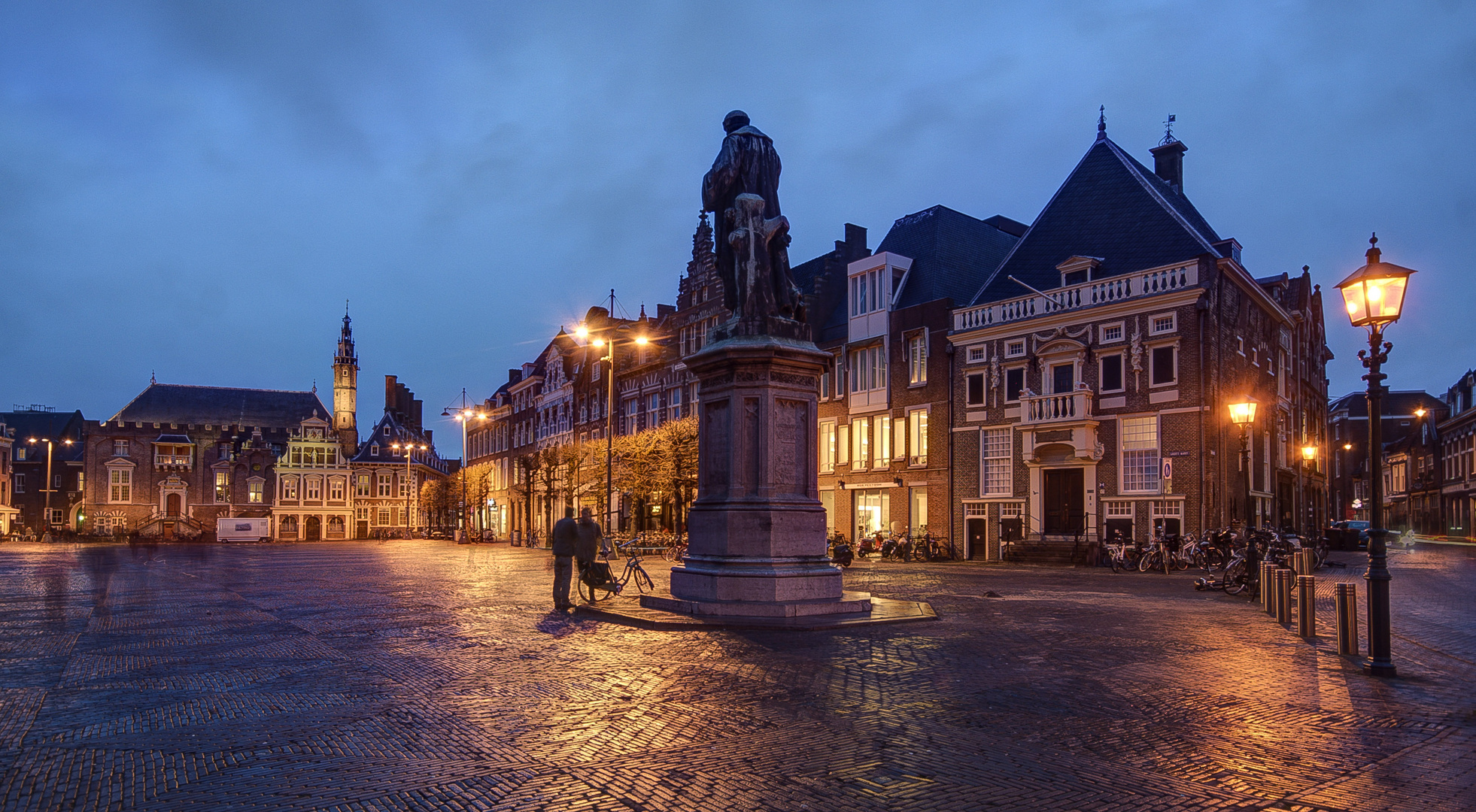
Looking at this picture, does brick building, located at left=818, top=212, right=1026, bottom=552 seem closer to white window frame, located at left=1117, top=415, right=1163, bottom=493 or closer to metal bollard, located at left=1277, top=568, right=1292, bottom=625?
white window frame, located at left=1117, top=415, right=1163, bottom=493

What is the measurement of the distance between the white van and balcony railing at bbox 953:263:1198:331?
59.0 meters

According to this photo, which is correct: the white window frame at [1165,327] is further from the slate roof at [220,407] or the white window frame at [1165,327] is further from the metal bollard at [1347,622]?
the slate roof at [220,407]

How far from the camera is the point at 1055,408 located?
1300 inches

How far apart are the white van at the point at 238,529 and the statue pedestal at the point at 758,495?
69.3 m

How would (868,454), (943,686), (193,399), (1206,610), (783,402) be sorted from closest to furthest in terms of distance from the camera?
(943,686) → (783,402) → (1206,610) → (868,454) → (193,399)

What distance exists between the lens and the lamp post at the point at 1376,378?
30.3ft

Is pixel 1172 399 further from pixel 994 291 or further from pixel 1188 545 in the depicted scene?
pixel 994 291

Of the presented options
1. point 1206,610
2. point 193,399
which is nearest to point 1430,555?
point 1206,610

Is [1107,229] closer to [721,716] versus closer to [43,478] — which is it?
[721,716]

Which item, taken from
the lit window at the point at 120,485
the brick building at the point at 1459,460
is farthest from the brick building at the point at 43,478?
the brick building at the point at 1459,460

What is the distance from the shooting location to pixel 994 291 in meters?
36.8

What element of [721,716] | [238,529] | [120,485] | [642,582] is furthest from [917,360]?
[120,485]

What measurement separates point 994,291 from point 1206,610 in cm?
2267

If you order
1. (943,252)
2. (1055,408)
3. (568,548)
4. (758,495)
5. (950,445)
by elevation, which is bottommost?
(568,548)
